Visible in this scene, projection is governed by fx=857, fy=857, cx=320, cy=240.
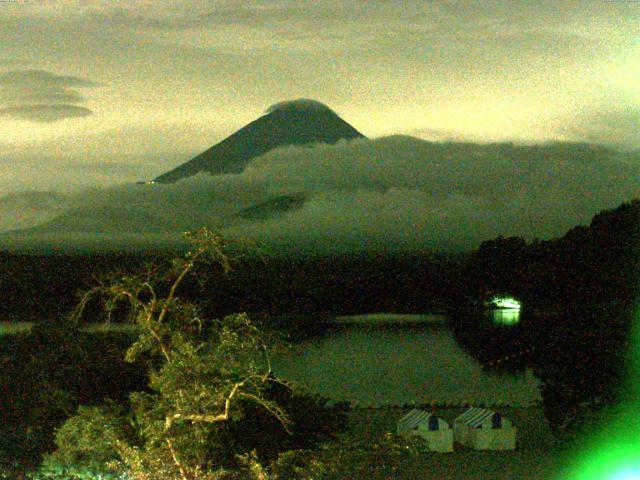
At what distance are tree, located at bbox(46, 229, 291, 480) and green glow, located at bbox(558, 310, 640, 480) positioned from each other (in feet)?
14.7

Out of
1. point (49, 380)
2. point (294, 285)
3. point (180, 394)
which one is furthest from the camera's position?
point (294, 285)

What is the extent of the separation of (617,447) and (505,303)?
38901mm

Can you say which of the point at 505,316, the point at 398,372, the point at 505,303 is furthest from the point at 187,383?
the point at 505,303

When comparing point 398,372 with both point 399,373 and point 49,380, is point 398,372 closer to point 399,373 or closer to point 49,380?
point 399,373

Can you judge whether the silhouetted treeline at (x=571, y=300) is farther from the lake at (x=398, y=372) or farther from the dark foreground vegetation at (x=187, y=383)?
the lake at (x=398, y=372)

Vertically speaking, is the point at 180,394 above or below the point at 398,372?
above

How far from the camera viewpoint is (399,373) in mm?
26578

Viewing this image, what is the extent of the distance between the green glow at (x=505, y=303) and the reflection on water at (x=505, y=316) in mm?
253

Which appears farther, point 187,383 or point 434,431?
point 434,431

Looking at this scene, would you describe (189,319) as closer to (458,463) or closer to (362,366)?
(458,463)

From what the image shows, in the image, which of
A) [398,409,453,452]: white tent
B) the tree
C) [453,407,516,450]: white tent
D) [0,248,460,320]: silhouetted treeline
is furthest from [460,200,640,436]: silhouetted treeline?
[0,248,460,320]: silhouetted treeline

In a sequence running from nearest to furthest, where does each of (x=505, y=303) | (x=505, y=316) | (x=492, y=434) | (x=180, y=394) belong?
1. (x=180, y=394)
2. (x=492, y=434)
3. (x=505, y=316)
4. (x=505, y=303)

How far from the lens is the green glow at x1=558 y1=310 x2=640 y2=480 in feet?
32.0

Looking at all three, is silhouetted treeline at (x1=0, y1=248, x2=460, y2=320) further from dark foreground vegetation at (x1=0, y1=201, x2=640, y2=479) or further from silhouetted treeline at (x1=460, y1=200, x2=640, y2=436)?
dark foreground vegetation at (x1=0, y1=201, x2=640, y2=479)
